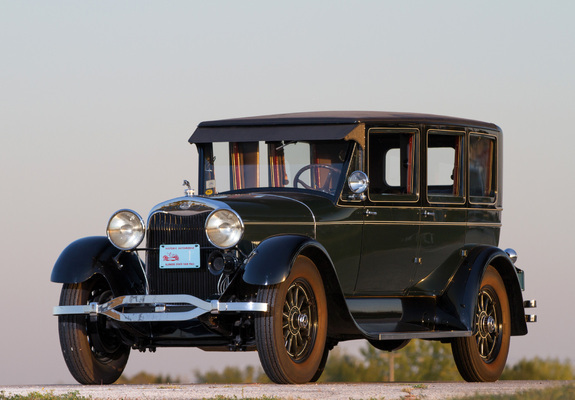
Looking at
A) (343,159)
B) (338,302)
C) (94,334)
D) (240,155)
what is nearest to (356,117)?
(343,159)

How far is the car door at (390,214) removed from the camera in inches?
411

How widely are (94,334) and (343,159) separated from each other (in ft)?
9.81

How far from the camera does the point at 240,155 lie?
10.9 metres

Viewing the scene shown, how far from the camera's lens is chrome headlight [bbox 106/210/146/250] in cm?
948

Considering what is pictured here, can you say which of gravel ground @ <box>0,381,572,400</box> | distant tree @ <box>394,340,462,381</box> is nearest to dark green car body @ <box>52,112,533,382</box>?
gravel ground @ <box>0,381,572,400</box>

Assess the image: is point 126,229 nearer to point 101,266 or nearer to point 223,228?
point 101,266

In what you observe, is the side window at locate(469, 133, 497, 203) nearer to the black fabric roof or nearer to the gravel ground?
the black fabric roof

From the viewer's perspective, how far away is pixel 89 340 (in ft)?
32.8

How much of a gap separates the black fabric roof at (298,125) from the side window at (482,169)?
68 cm

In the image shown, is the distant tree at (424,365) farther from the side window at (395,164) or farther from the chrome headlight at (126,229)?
the chrome headlight at (126,229)

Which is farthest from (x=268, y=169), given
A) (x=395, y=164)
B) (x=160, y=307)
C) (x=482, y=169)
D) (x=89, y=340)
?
(x=482, y=169)

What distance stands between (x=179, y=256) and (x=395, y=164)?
2.86m


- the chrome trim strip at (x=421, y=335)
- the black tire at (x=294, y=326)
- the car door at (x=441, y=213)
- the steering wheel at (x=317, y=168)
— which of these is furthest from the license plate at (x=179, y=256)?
the car door at (x=441, y=213)

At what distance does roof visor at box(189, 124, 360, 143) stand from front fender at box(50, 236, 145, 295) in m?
1.82
